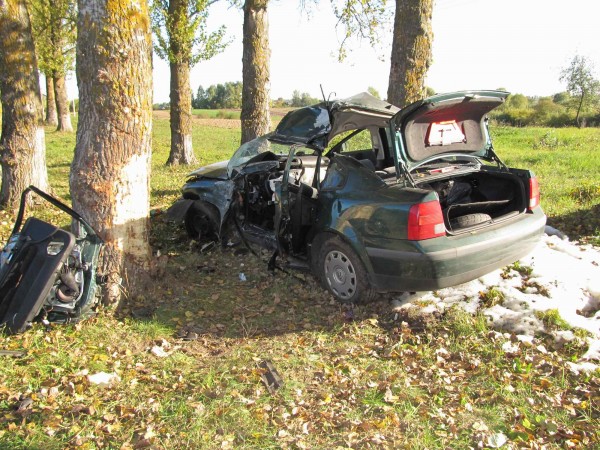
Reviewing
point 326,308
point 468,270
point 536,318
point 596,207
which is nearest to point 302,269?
point 326,308

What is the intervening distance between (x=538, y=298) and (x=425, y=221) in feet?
5.19

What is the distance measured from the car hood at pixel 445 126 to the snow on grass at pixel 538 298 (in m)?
1.37

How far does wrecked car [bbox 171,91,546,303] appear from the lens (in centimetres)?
408

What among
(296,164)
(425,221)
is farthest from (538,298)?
(296,164)

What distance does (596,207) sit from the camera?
7.25m

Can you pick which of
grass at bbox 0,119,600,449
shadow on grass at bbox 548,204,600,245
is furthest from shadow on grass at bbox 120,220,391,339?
shadow on grass at bbox 548,204,600,245

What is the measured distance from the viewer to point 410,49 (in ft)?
24.9

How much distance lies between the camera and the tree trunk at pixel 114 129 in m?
4.33

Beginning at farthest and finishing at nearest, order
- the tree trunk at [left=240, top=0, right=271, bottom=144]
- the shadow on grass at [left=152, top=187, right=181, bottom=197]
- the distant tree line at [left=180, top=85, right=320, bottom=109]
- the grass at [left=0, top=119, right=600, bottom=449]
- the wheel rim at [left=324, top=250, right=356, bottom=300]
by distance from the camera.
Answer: the distant tree line at [left=180, top=85, right=320, bottom=109]
the tree trunk at [left=240, top=0, right=271, bottom=144]
the shadow on grass at [left=152, top=187, right=181, bottom=197]
the wheel rim at [left=324, top=250, right=356, bottom=300]
the grass at [left=0, top=119, right=600, bottom=449]

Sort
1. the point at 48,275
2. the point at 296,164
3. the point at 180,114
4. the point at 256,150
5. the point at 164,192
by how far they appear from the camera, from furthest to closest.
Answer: the point at 180,114 < the point at 164,192 < the point at 256,150 < the point at 296,164 < the point at 48,275

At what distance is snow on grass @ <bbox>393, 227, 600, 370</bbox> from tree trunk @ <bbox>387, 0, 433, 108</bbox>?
3.48 metres

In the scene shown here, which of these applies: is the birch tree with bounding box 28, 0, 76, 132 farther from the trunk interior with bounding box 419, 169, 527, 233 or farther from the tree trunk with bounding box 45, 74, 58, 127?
the trunk interior with bounding box 419, 169, 527, 233

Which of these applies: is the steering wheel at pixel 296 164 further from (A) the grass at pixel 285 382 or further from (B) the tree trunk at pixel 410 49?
(B) the tree trunk at pixel 410 49

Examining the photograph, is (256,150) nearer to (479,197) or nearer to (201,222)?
(201,222)
